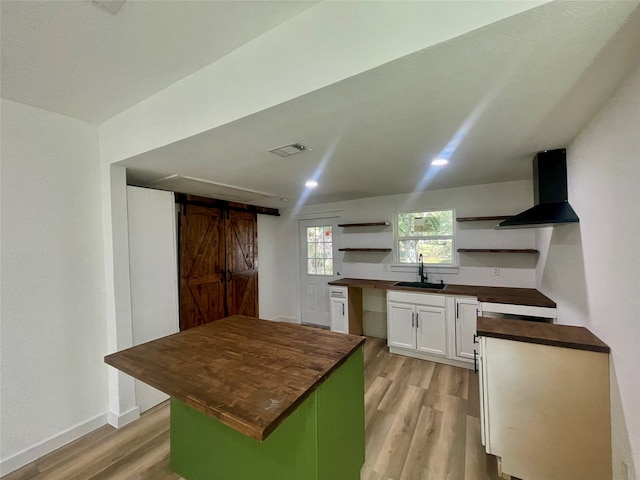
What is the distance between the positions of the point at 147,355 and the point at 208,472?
2.81ft

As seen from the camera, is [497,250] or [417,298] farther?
[417,298]

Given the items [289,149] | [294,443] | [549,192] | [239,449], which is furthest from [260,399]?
[549,192]

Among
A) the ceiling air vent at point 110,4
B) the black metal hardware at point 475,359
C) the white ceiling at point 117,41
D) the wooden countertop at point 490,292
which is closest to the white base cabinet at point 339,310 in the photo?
the wooden countertop at point 490,292

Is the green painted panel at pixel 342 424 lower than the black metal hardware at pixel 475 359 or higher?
higher

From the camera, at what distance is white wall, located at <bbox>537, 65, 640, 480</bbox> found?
115 centimetres

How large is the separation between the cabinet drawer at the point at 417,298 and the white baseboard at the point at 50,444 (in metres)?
3.31

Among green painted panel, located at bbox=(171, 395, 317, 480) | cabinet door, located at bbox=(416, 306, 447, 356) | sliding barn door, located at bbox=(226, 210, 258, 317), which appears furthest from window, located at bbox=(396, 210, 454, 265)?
green painted panel, located at bbox=(171, 395, 317, 480)

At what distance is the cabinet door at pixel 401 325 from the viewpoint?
3.41 meters

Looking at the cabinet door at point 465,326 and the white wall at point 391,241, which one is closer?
the cabinet door at point 465,326

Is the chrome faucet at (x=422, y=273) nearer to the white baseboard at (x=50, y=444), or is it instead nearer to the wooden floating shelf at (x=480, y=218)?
the wooden floating shelf at (x=480, y=218)

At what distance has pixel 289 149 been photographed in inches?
78.2

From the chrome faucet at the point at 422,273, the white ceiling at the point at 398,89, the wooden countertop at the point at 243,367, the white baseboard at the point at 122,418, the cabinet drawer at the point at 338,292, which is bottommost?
the white baseboard at the point at 122,418

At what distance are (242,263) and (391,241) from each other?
2503 millimetres

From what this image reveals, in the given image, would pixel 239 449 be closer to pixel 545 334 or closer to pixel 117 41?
pixel 545 334
